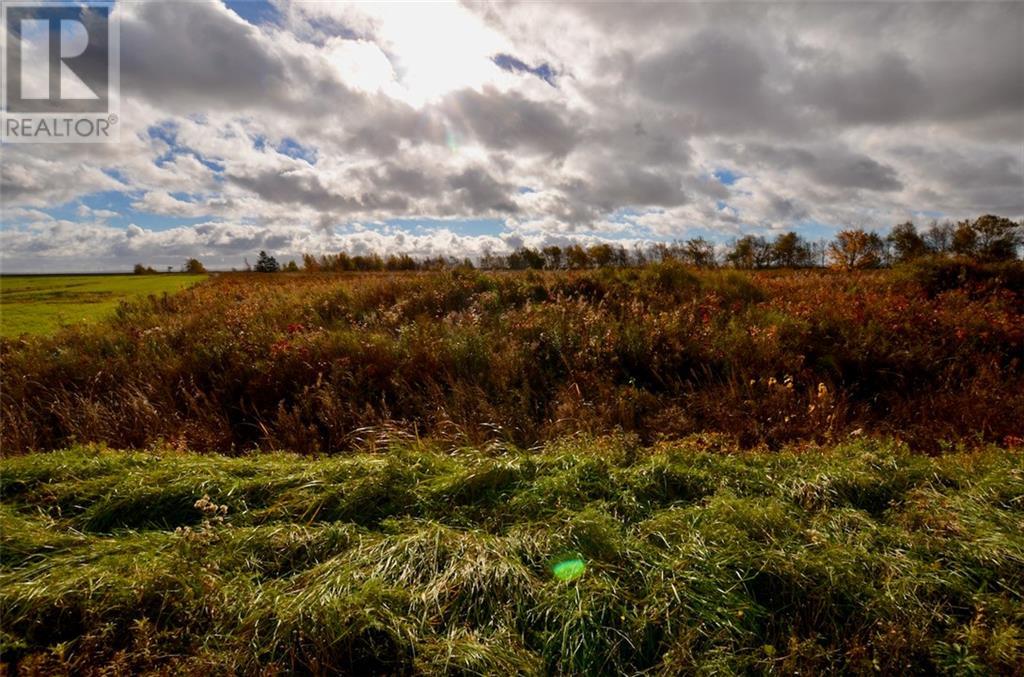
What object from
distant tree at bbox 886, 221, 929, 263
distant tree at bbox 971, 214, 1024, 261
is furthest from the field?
distant tree at bbox 886, 221, 929, 263

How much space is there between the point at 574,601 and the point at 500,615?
42 centimetres

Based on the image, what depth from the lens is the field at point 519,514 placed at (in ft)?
8.01

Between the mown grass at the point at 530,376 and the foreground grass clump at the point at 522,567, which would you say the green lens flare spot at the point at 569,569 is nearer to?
the foreground grass clump at the point at 522,567

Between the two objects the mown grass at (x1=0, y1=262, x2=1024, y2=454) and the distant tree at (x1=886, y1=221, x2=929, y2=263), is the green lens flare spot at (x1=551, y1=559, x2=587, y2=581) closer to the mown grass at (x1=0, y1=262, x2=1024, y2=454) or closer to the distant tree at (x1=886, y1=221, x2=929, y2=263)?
the mown grass at (x1=0, y1=262, x2=1024, y2=454)

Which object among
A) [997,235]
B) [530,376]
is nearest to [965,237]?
[997,235]

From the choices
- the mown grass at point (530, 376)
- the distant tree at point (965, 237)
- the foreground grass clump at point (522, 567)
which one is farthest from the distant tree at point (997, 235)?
the foreground grass clump at point (522, 567)

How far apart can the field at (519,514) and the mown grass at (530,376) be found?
0.06 metres

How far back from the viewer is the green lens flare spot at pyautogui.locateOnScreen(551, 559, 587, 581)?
2.79 m

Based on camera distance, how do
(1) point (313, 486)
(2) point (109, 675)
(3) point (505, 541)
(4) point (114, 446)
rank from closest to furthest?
(2) point (109, 675), (3) point (505, 541), (1) point (313, 486), (4) point (114, 446)

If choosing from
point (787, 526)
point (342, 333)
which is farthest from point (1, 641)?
point (342, 333)

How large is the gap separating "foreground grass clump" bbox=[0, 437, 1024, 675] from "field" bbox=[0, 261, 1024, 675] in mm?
16

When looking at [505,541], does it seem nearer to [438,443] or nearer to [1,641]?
[438,443]

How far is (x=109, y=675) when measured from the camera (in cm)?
230

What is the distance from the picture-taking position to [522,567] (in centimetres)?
284
